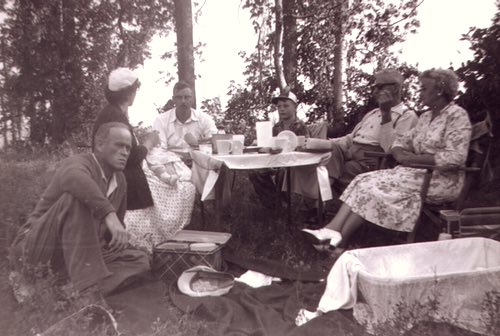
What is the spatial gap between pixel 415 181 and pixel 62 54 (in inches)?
451

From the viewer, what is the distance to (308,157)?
159 inches

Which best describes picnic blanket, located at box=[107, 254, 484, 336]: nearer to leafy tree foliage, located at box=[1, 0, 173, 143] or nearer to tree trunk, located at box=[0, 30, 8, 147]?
tree trunk, located at box=[0, 30, 8, 147]

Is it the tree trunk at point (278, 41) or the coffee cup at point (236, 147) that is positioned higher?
the tree trunk at point (278, 41)

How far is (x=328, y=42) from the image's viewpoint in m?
8.68

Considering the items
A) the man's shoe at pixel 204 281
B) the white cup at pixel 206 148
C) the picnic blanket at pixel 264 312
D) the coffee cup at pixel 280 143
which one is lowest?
the picnic blanket at pixel 264 312

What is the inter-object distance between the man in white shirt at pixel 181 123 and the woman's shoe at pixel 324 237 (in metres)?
1.88

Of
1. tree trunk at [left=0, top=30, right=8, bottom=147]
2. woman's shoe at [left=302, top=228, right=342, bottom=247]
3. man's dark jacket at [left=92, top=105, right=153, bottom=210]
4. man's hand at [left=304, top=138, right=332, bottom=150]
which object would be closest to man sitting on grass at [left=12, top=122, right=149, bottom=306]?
man's dark jacket at [left=92, top=105, right=153, bottom=210]

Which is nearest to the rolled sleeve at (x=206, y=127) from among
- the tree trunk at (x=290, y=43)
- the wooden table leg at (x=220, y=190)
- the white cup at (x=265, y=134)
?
the white cup at (x=265, y=134)

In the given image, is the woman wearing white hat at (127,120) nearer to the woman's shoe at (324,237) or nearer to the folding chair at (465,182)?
the woman's shoe at (324,237)

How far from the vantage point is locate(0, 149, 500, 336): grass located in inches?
99.0

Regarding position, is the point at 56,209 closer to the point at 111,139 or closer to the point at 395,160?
the point at 111,139

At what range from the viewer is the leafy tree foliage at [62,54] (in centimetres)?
1177

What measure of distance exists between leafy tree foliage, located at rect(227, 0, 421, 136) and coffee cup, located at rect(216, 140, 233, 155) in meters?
3.85

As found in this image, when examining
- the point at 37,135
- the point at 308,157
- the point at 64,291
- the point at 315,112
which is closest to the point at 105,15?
the point at 37,135
